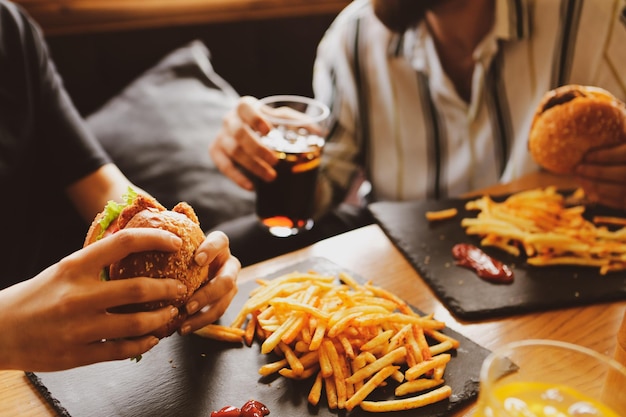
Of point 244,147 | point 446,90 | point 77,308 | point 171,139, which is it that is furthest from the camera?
point 171,139

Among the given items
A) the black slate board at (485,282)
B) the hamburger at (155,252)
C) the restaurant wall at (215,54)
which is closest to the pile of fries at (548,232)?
the black slate board at (485,282)

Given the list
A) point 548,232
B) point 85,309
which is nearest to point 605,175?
point 548,232

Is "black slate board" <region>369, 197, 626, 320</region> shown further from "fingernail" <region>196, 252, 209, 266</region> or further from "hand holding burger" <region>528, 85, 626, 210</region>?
"fingernail" <region>196, 252, 209, 266</region>

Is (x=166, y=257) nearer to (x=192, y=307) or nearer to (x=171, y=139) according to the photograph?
(x=192, y=307)

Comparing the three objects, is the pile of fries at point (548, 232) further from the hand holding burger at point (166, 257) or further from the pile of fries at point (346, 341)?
the hand holding burger at point (166, 257)

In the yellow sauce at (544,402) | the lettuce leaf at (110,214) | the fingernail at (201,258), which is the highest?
the lettuce leaf at (110,214)

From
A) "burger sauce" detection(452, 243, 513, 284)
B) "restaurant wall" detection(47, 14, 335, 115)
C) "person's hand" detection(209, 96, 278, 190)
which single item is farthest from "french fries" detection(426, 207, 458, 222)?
"restaurant wall" detection(47, 14, 335, 115)
